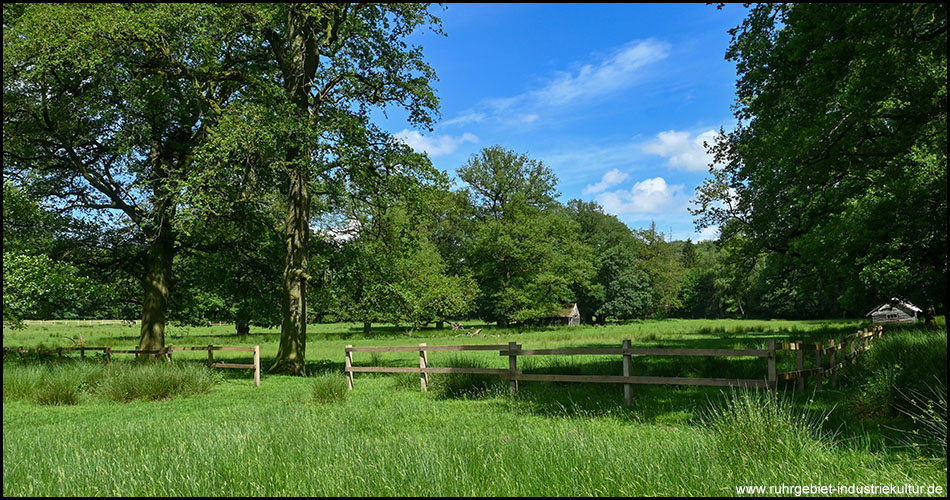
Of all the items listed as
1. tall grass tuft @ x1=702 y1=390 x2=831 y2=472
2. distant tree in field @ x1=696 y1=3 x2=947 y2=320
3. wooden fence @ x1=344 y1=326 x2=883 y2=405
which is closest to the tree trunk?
wooden fence @ x1=344 y1=326 x2=883 y2=405

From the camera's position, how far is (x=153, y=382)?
12828 mm

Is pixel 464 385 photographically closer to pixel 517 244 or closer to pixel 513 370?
pixel 513 370

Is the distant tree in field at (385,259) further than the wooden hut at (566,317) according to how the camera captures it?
No

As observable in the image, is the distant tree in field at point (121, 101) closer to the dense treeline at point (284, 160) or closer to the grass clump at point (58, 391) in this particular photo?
the dense treeline at point (284, 160)

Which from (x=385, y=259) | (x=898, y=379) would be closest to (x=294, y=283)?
(x=385, y=259)

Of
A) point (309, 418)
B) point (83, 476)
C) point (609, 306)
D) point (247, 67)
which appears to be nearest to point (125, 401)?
point (309, 418)

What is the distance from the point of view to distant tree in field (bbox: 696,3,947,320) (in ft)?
28.9

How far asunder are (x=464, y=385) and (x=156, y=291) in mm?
13458

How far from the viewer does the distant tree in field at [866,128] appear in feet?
28.9

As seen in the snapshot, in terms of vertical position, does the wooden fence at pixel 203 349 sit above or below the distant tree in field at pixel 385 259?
below

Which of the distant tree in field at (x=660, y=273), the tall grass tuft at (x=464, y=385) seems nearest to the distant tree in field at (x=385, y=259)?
the tall grass tuft at (x=464, y=385)

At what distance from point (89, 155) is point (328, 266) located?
873cm

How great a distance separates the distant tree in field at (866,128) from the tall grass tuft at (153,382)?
14854 mm

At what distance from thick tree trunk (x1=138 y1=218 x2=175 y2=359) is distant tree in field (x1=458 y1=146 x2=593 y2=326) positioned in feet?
119
